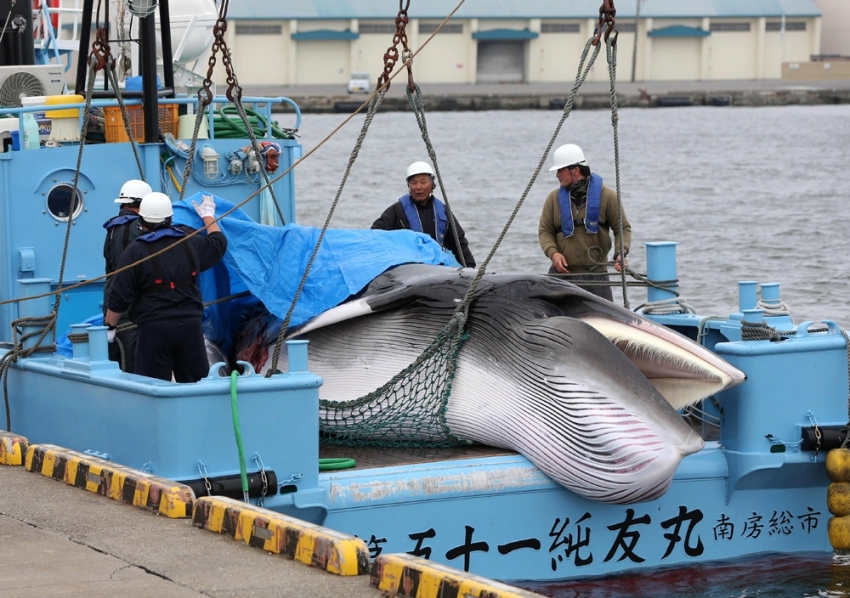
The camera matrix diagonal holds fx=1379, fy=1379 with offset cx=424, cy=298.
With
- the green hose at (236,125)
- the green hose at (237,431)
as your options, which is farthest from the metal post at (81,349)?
the green hose at (236,125)

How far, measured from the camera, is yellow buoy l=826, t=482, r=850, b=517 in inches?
335

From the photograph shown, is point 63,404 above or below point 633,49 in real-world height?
below

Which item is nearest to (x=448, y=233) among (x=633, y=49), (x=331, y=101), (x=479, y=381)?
(x=479, y=381)

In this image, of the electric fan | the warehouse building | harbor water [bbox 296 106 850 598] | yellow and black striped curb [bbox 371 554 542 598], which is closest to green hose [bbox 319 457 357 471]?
harbor water [bbox 296 106 850 598]

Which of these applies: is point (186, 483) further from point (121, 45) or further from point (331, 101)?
point (331, 101)

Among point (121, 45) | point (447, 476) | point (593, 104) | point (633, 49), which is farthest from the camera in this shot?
point (633, 49)

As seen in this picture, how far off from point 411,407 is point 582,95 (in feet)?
268

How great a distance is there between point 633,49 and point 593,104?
15128mm

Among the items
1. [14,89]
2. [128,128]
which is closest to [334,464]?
[128,128]

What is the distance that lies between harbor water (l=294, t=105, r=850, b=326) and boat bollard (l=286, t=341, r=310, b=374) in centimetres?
1385

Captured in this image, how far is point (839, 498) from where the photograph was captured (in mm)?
8516

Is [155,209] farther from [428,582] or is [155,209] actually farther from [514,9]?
[514,9]

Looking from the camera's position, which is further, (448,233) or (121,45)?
(121,45)

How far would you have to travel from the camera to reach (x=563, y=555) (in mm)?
8312
